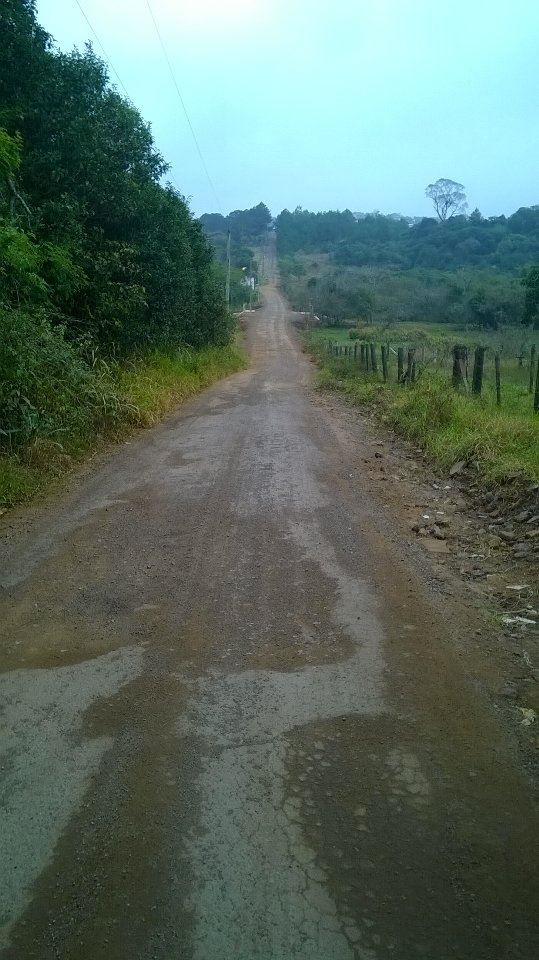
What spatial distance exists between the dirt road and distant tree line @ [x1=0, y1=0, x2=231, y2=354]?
6.42 meters

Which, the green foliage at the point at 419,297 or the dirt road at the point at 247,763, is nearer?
the dirt road at the point at 247,763

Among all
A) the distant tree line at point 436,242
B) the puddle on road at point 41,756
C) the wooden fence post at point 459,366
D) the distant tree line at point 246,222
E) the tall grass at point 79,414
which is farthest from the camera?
the distant tree line at point 246,222

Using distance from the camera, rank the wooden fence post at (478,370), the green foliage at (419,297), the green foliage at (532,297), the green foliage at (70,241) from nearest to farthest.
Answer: the green foliage at (70,241)
the wooden fence post at (478,370)
the green foliage at (532,297)
the green foliage at (419,297)

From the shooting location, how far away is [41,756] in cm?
313

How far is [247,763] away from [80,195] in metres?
13.1

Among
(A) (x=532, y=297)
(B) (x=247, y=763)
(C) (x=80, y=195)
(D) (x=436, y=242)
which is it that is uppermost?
(D) (x=436, y=242)

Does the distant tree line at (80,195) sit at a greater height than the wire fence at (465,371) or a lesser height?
greater

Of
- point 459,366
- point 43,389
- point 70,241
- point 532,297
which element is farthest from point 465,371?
point 532,297

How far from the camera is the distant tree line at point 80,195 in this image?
11797 mm

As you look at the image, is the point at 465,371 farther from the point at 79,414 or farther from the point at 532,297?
the point at 532,297

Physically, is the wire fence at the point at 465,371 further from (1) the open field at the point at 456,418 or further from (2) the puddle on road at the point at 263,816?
(2) the puddle on road at the point at 263,816

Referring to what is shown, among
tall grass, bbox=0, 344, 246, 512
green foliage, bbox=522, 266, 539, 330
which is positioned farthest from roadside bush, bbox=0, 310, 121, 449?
green foliage, bbox=522, 266, 539, 330

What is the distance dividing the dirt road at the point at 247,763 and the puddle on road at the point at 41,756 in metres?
0.01

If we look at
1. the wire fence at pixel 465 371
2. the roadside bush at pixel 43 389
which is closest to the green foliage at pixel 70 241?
the roadside bush at pixel 43 389
